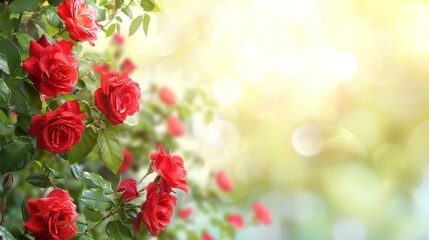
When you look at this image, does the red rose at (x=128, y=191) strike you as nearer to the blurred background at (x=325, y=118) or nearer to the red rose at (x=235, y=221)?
the red rose at (x=235, y=221)

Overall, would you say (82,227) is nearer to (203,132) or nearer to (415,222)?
(203,132)

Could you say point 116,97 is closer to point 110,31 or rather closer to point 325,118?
point 110,31

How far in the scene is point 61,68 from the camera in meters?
0.86

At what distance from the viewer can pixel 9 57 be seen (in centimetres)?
87

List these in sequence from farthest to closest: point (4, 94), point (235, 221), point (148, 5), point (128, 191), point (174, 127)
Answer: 1. point (235, 221)
2. point (174, 127)
3. point (148, 5)
4. point (128, 191)
5. point (4, 94)

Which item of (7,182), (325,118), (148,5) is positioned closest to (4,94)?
(7,182)

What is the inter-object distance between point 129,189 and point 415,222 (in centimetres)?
174

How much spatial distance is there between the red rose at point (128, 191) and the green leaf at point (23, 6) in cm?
26

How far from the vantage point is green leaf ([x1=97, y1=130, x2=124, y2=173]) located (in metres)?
0.92

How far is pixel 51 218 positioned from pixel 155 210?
13 centimetres

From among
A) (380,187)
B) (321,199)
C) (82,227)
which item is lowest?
(82,227)

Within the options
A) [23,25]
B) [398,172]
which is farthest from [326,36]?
[23,25]

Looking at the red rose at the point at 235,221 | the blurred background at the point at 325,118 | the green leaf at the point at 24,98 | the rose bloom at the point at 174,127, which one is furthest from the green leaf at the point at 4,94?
the blurred background at the point at 325,118

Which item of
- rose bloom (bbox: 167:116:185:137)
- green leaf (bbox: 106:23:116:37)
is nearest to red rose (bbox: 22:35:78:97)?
green leaf (bbox: 106:23:116:37)
